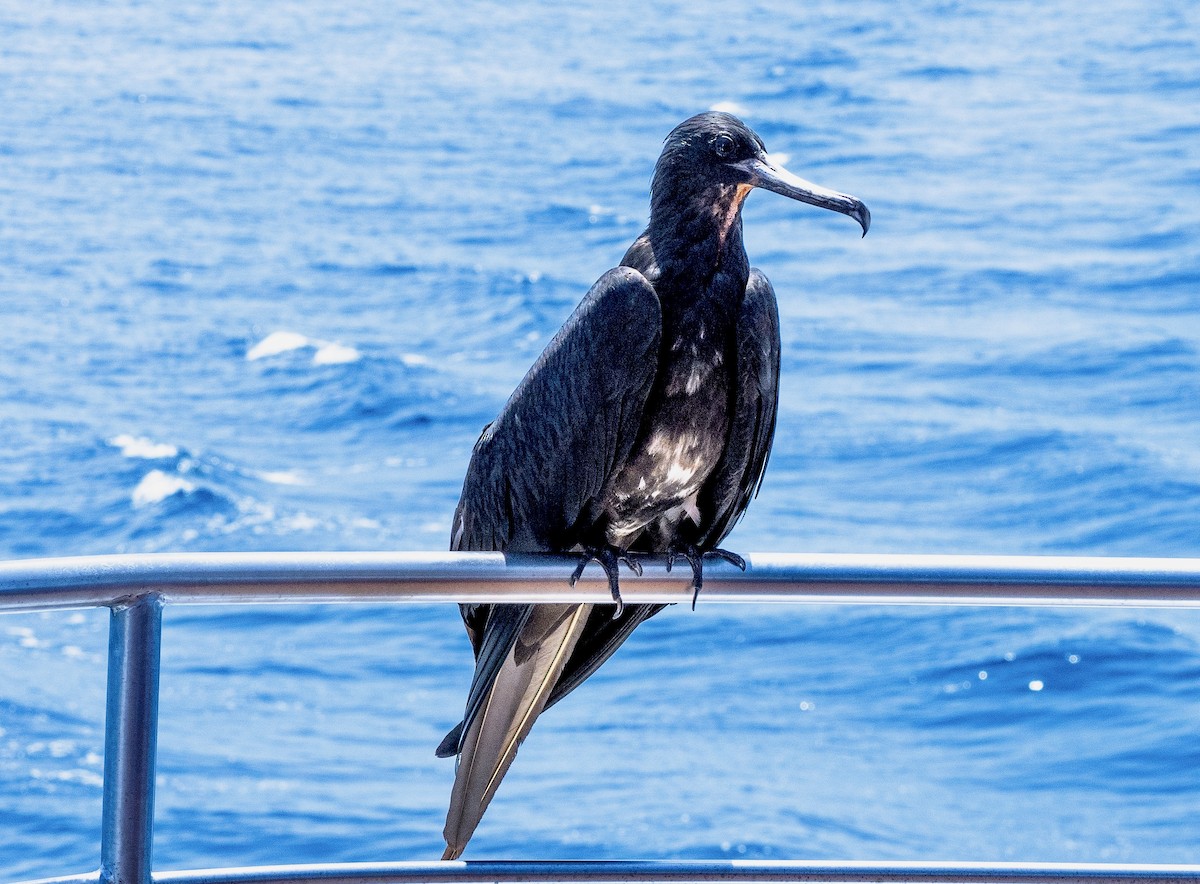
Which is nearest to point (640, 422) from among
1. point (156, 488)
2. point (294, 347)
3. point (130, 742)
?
point (130, 742)

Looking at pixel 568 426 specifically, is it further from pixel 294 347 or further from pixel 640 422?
pixel 294 347

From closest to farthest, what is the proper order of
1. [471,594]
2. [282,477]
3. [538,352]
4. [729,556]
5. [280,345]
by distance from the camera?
[471,594], [729,556], [282,477], [538,352], [280,345]

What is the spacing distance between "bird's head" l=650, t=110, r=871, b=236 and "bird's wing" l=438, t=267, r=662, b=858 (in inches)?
7.2

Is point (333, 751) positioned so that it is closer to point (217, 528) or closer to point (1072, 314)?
point (217, 528)

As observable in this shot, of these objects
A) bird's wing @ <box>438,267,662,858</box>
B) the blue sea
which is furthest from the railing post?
the blue sea

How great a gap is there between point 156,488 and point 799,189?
Answer: 1200 cm

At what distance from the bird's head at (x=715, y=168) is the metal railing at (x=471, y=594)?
2.51ft

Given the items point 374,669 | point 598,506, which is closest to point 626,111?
point 374,669

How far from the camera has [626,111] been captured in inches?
979

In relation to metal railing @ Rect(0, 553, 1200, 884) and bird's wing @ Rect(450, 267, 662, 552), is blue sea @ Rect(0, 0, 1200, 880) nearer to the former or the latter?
bird's wing @ Rect(450, 267, 662, 552)

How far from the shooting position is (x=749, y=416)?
7.34ft

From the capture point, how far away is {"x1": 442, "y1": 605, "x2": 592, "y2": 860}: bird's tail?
1823 millimetres

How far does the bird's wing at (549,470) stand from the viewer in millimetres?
2006

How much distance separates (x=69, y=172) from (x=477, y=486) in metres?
22.6
